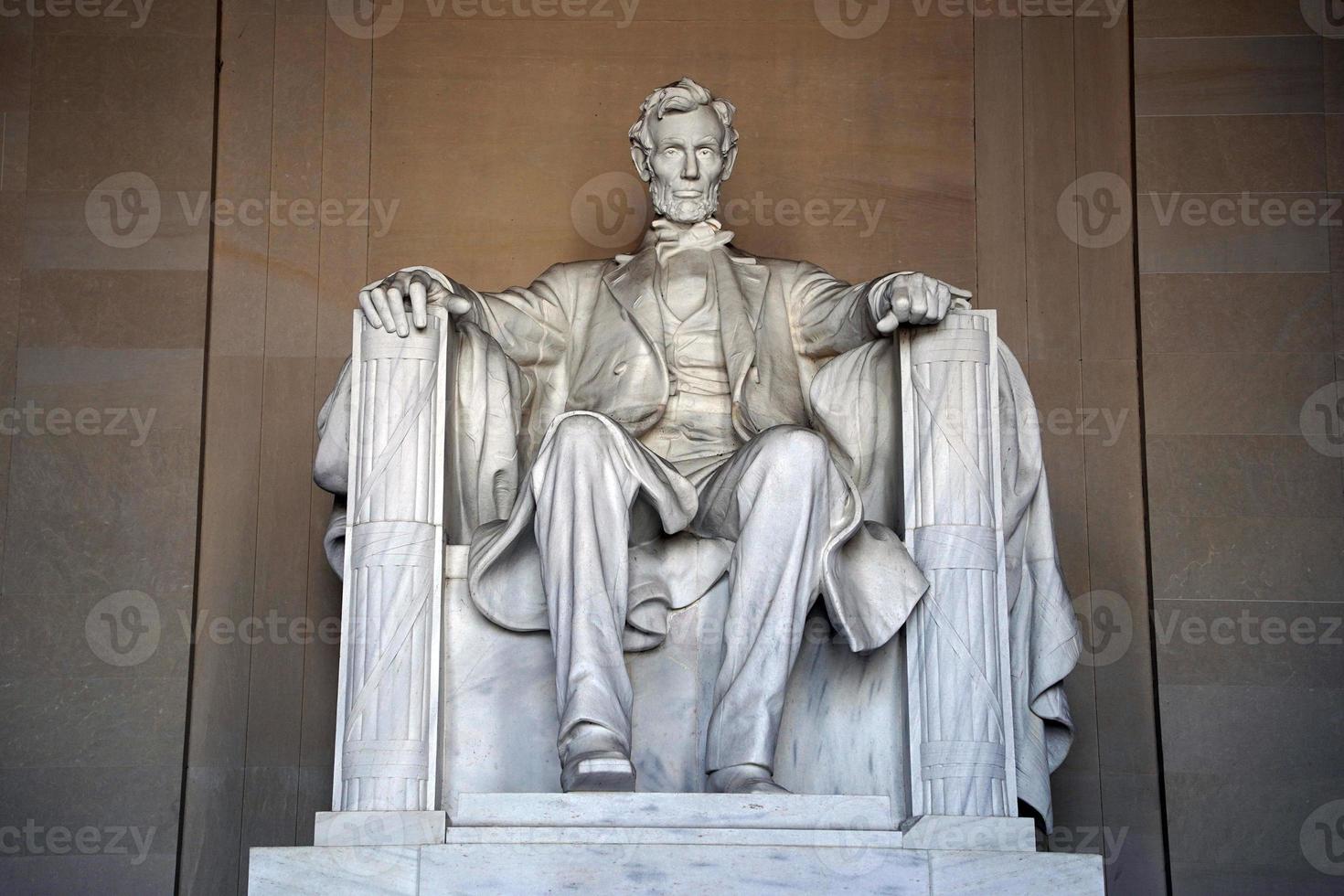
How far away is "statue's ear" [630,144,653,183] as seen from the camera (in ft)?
24.5

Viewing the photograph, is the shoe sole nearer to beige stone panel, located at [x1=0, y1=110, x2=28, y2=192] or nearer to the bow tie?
the bow tie

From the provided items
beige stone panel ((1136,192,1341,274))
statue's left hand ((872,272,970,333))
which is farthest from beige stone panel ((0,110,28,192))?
beige stone panel ((1136,192,1341,274))

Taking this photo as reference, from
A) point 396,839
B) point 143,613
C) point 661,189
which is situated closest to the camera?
point 396,839

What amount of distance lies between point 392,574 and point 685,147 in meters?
1.99

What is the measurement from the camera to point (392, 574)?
6.17 meters

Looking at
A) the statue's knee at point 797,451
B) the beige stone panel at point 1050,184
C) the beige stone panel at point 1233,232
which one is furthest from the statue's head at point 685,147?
the beige stone panel at point 1233,232

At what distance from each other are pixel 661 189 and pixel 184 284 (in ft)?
7.00

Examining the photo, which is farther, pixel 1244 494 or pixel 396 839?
pixel 1244 494

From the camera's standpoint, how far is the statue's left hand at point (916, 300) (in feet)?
20.9

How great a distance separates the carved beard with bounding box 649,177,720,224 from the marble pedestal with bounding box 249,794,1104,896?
2.47 metres

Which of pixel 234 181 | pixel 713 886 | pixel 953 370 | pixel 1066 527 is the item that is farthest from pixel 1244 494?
pixel 234 181

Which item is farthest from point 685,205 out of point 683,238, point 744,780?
point 744,780

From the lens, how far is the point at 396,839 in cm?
571

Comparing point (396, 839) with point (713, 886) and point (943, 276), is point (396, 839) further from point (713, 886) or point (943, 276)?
point (943, 276)
